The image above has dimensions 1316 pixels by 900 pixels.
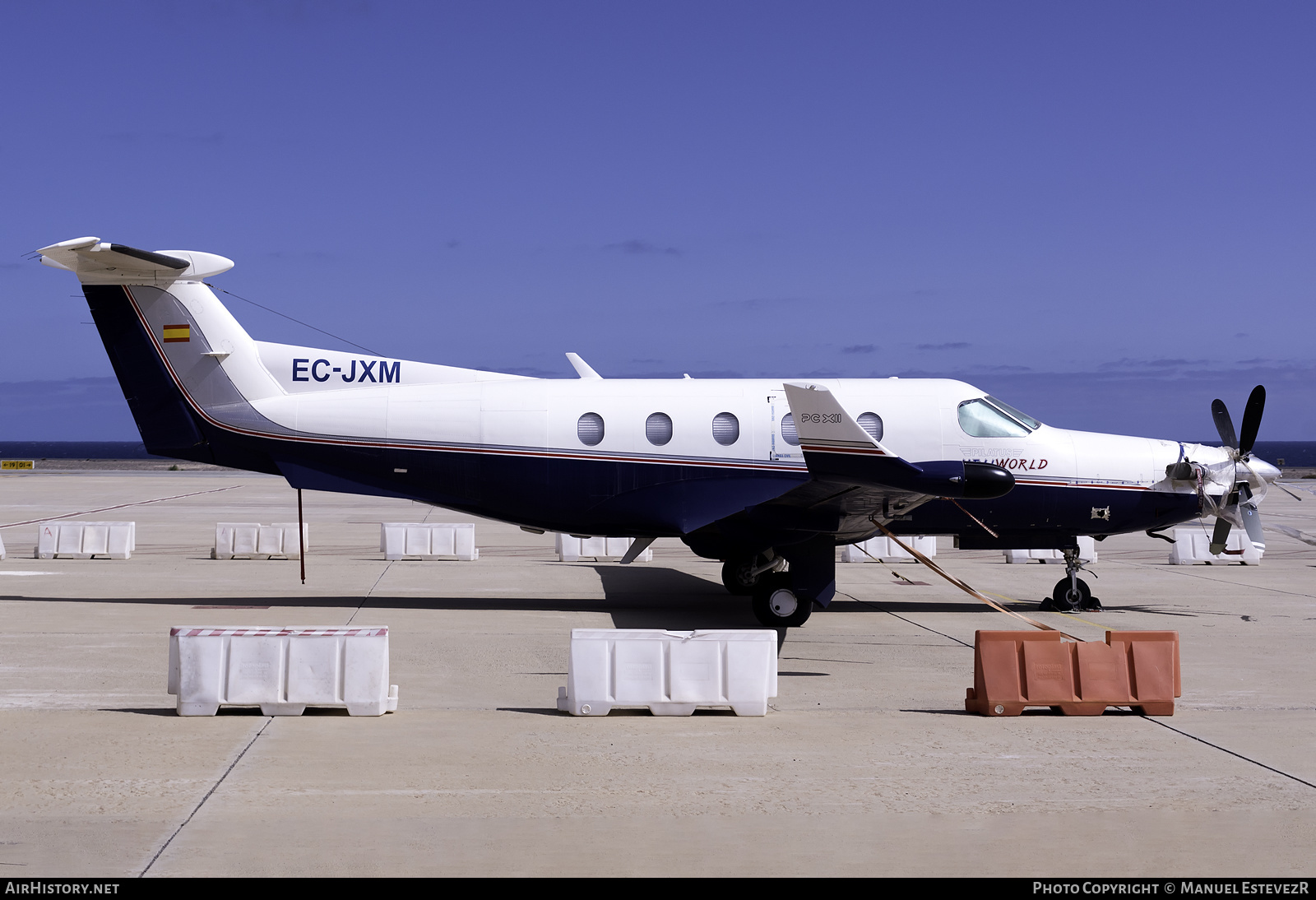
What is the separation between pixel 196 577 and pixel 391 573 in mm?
3415

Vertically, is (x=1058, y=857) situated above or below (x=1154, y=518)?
below

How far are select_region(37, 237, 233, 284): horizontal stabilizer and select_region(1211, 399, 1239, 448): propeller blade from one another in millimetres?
14573

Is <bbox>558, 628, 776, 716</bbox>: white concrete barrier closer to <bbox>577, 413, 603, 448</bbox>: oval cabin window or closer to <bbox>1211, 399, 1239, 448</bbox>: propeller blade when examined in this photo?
<bbox>577, 413, 603, 448</bbox>: oval cabin window

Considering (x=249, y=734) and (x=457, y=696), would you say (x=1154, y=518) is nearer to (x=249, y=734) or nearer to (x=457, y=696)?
(x=457, y=696)

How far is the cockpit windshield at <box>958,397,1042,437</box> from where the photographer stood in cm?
1569

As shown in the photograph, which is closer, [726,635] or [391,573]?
[726,635]

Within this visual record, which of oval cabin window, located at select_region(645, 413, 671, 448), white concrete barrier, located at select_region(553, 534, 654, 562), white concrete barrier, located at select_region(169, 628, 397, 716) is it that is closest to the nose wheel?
oval cabin window, located at select_region(645, 413, 671, 448)

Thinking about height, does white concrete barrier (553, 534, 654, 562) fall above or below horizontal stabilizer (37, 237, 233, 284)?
below

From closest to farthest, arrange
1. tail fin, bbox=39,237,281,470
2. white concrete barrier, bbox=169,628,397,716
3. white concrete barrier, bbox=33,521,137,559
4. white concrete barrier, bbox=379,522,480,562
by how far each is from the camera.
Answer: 1. white concrete barrier, bbox=169,628,397,716
2. tail fin, bbox=39,237,281,470
3. white concrete barrier, bbox=33,521,137,559
4. white concrete barrier, bbox=379,522,480,562

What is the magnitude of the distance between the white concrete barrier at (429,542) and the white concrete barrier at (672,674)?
14640 millimetres

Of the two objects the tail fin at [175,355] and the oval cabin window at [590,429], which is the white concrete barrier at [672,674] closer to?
the oval cabin window at [590,429]
